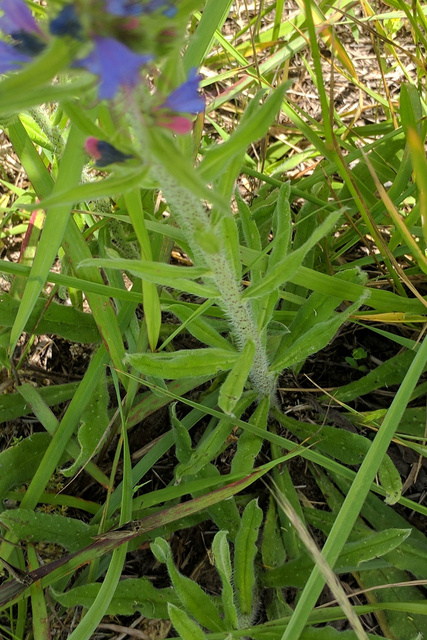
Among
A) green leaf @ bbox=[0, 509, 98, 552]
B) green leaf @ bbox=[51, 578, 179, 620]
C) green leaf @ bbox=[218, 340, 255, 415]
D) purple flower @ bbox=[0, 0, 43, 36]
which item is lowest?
green leaf @ bbox=[51, 578, 179, 620]

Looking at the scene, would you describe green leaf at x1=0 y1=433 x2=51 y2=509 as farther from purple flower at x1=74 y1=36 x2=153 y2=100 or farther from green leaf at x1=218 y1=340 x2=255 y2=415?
purple flower at x1=74 y1=36 x2=153 y2=100

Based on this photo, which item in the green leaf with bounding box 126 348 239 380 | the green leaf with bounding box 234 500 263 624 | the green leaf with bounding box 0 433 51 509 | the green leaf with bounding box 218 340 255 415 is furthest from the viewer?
the green leaf with bounding box 0 433 51 509

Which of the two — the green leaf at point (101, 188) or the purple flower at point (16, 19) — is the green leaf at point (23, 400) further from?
the purple flower at point (16, 19)

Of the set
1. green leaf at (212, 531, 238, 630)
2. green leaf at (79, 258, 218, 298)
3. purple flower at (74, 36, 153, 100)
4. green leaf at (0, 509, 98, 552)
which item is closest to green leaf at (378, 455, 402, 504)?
green leaf at (212, 531, 238, 630)

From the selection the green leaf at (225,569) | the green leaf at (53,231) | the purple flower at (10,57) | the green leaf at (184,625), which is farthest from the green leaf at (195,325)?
the purple flower at (10,57)

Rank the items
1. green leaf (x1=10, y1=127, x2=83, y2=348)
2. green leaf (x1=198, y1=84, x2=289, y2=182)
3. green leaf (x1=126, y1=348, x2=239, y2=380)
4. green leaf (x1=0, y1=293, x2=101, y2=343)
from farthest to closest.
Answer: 1. green leaf (x1=0, y1=293, x2=101, y2=343)
2. green leaf (x1=126, y1=348, x2=239, y2=380)
3. green leaf (x1=10, y1=127, x2=83, y2=348)
4. green leaf (x1=198, y1=84, x2=289, y2=182)

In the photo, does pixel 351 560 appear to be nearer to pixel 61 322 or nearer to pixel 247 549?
pixel 247 549
